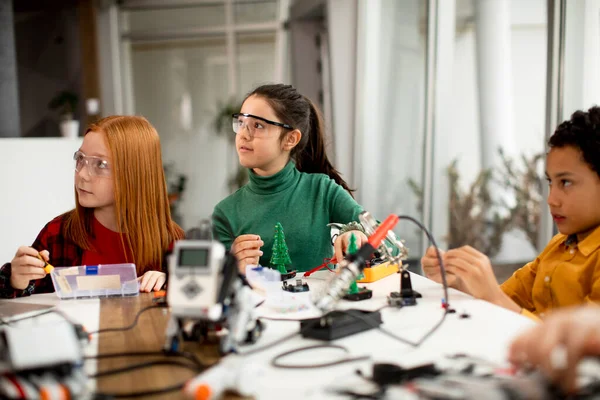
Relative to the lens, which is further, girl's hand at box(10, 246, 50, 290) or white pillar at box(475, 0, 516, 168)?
white pillar at box(475, 0, 516, 168)

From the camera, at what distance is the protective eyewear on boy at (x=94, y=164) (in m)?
1.98

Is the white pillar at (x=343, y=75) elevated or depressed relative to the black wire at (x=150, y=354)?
elevated

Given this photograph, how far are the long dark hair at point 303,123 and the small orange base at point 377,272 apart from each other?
2.23 feet

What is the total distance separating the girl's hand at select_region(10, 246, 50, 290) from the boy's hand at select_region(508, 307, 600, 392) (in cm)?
132

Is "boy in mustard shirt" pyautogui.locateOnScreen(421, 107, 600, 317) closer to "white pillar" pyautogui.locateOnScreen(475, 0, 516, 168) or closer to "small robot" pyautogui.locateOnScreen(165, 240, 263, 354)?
"small robot" pyautogui.locateOnScreen(165, 240, 263, 354)

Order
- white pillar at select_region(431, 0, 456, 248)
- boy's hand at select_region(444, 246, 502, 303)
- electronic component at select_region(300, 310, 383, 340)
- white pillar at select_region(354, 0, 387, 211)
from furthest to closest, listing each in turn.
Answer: white pillar at select_region(354, 0, 387, 211), white pillar at select_region(431, 0, 456, 248), boy's hand at select_region(444, 246, 502, 303), electronic component at select_region(300, 310, 383, 340)

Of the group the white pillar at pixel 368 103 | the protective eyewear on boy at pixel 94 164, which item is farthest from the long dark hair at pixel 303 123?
the white pillar at pixel 368 103

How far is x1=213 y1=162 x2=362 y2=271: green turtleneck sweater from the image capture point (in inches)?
92.6

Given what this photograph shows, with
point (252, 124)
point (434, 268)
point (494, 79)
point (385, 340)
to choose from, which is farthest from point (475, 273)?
point (494, 79)

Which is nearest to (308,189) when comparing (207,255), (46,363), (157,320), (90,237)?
(90,237)

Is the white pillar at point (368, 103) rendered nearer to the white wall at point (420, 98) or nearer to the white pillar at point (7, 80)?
the white wall at point (420, 98)

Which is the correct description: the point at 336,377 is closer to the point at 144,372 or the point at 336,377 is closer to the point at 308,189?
the point at 144,372

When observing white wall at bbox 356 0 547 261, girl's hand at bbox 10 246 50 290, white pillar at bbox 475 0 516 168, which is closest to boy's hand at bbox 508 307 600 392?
girl's hand at bbox 10 246 50 290

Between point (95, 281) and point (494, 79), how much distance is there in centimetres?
358
